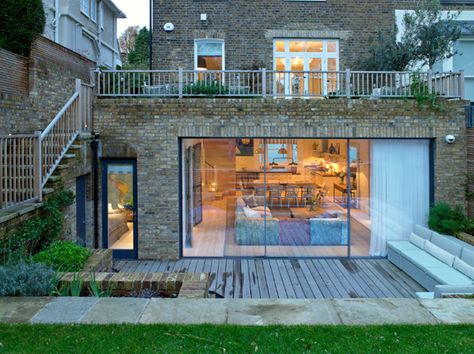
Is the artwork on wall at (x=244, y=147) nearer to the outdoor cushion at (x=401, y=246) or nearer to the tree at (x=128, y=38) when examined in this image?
the outdoor cushion at (x=401, y=246)

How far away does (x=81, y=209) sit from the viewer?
1118 cm

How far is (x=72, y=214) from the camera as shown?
10078mm

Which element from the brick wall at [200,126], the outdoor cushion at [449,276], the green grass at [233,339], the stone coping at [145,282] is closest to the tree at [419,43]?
the brick wall at [200,126]

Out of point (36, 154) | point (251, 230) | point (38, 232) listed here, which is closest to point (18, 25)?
point (36, 154)

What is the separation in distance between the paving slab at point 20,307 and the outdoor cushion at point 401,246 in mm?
7976

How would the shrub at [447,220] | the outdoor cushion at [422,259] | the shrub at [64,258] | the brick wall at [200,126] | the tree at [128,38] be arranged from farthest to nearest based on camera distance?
the tree at [128,38]
the brick wall at [200,126]
the shrub at [447,220]
the outdoor cushion at [422,259]
the shrub at [64,258]

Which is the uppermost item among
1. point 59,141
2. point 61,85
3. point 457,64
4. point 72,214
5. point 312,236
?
point 457,64

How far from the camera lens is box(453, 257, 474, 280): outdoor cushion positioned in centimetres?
841

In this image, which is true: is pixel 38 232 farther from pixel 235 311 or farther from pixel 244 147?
pixel 244 147

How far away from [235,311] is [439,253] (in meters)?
6.31

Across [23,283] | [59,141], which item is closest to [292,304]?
[23,283]

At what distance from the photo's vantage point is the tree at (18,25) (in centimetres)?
958

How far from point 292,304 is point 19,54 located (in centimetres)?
772

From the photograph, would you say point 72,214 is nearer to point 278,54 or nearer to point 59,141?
point 59,141
